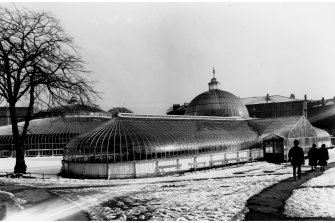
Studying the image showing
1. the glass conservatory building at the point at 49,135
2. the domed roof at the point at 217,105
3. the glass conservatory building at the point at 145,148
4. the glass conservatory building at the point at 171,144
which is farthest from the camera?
the domed roof at the point at 217,105

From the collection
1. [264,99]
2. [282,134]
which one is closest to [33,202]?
[282,134]

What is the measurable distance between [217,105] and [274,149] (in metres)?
17.8

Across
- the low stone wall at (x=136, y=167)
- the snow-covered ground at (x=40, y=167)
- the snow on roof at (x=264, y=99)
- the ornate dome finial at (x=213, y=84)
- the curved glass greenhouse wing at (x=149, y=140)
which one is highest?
the snow on roof at (x=264, y=99)

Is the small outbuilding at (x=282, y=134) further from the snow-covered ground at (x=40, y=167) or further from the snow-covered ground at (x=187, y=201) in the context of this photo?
the snow-covered ground at (x=40, y=167)

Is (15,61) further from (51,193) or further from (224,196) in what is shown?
(224,196)

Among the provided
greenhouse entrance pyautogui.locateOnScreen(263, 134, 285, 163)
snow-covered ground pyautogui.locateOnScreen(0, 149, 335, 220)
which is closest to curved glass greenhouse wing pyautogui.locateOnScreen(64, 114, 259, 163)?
greenhouse entrance pyautogui.locateOnScreen(263, 134, 285, 163)

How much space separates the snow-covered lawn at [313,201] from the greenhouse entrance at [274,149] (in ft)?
61.3

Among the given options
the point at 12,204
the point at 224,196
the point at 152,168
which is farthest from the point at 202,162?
the point at 12,204

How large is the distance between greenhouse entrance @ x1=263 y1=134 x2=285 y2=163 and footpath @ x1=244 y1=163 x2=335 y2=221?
18.3 meters

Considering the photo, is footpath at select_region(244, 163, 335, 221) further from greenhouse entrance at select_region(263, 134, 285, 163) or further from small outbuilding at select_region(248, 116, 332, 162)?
small outbuilding at select_region(248, 116, 332, 162)

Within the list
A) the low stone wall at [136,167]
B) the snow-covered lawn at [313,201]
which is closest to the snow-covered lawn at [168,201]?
the snow-covered lawn at [313,201]

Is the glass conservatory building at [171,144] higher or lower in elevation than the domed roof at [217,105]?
lower

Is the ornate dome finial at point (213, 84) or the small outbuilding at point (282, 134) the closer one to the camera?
the small outbuilding at point (282, 134)

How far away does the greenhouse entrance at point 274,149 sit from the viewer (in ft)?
118
